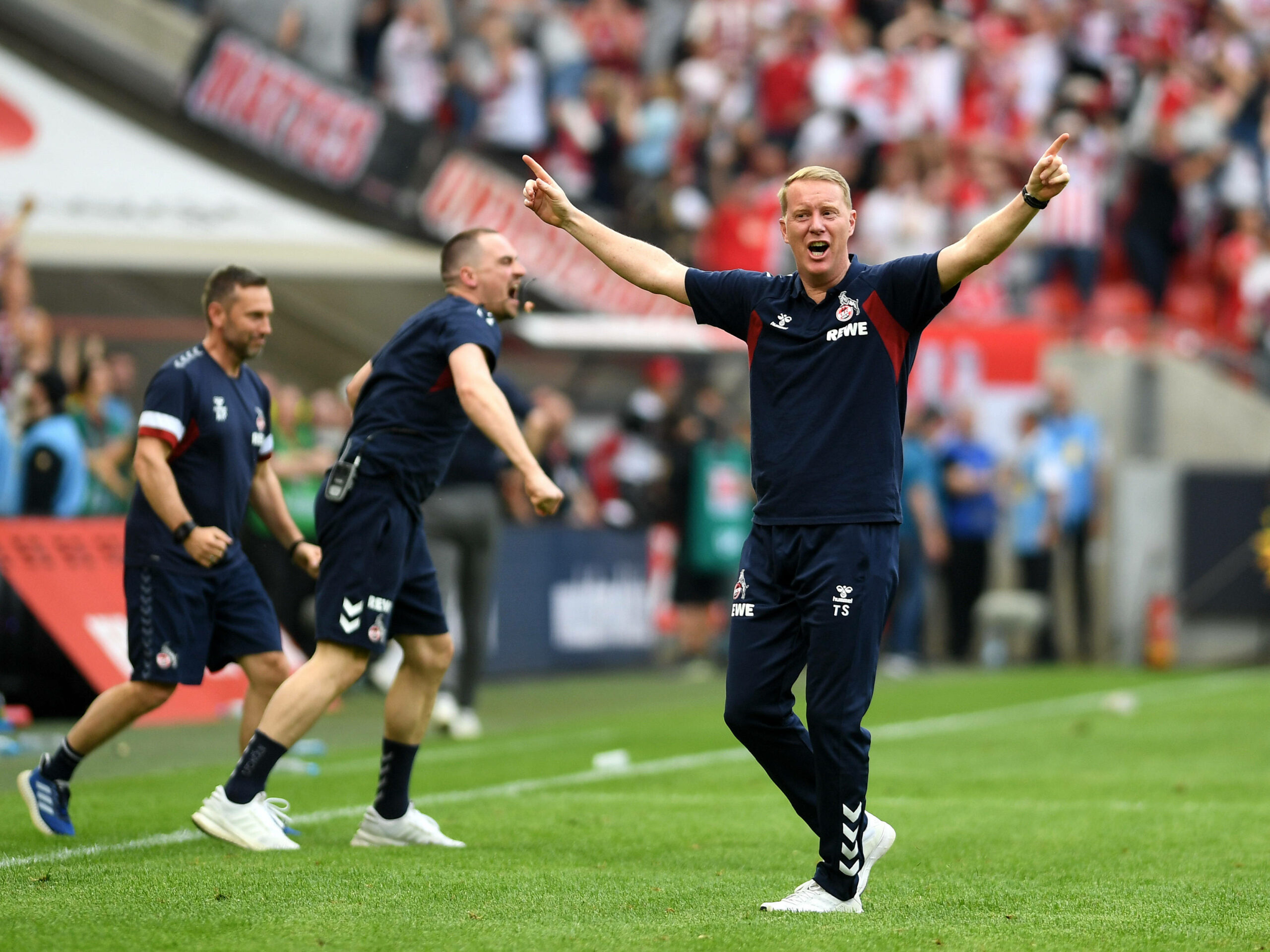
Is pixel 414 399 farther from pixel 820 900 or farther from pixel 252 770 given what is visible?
pixel 820 900

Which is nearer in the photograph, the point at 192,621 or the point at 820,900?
the point at 820,900

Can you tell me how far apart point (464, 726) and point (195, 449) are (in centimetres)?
456

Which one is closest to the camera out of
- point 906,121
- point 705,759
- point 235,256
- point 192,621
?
point 192,621

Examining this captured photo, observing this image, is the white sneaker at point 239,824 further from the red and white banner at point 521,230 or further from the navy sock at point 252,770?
the red and white banner at point 521,230

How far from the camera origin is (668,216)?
2042 centimetres

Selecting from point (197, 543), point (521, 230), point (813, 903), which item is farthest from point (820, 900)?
point (521, 230)

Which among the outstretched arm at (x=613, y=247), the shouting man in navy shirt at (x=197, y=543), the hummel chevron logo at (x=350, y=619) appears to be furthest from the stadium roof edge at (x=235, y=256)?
the outstretched arm at (x=613, y=247)

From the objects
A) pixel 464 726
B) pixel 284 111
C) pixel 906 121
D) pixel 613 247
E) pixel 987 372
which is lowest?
pixel 464 726

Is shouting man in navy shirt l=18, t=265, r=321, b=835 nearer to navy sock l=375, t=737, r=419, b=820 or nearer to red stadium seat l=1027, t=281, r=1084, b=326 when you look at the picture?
navy sock l=375, t=737, r=419, b=820

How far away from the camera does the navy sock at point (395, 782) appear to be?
7266 mm

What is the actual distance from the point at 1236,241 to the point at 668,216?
20.7 ft

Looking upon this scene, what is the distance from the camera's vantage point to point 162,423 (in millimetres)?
7379

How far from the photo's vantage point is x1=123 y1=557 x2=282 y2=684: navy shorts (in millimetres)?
7406

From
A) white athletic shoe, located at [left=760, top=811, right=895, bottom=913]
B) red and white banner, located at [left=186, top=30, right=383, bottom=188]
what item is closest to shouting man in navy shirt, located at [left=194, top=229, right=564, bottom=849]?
white athletic shoe, located at [left=760, top=811, right=895, bottom=913]
